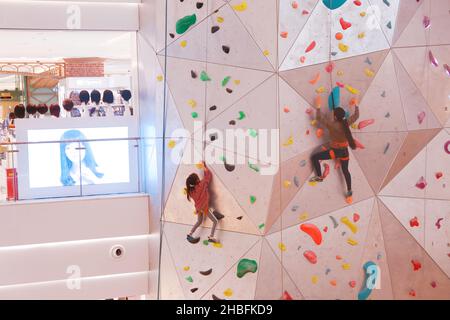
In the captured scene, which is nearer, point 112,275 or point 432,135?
point 432,135

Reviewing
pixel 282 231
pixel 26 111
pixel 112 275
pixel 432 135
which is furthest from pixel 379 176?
pixel 26 111

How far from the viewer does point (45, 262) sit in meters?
8.56

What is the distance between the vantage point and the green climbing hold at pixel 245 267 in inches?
286

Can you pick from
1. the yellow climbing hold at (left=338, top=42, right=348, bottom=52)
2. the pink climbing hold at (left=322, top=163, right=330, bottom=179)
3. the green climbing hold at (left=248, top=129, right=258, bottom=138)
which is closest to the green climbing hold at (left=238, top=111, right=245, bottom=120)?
the green climbing hold at (left=248, top=129, right=258, bottom=138)

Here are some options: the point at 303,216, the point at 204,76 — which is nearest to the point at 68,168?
the point at 204,76

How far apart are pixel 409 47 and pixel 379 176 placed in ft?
4.92

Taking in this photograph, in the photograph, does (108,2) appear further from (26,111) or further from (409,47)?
(409,47)

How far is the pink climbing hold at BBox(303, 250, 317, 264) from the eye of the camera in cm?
732

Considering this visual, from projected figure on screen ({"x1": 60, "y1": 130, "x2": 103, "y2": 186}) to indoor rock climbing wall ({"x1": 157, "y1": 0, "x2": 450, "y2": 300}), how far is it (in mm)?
1565

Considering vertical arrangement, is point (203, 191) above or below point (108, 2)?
below

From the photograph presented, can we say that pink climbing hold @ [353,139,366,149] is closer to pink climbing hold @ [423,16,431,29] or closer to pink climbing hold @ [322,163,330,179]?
pink climbing hold @ [322,163,330,179]

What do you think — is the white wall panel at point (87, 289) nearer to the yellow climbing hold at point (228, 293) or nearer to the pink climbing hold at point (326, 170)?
the yellow climbing hold at point (228, 293)

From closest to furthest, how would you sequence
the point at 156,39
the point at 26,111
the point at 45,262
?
the point at 156,39, the point at 45,262, the point at 26,111
